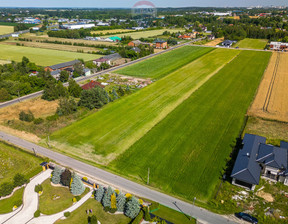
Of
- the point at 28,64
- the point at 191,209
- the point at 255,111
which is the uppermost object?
the point at 28,64

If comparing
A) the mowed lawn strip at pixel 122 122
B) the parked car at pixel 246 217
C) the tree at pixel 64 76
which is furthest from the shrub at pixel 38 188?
the tree at pixel 64 76

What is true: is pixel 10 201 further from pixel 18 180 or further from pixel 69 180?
pixel 69 180

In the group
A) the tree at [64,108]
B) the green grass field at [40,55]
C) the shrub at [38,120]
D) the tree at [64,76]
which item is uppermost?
the green grass field at [40,55]

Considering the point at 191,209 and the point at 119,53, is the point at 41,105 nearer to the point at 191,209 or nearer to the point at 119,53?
the point at 191,209

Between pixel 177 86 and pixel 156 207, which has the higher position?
pixel 177 86

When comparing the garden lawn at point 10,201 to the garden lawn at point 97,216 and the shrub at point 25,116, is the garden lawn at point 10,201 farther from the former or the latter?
the shrub at point 25,116

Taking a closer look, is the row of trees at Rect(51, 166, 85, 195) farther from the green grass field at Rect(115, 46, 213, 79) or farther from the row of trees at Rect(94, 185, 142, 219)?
the green grass field at Rect(115, 46, 213, 79)

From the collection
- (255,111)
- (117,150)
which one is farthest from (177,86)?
(117,150)
